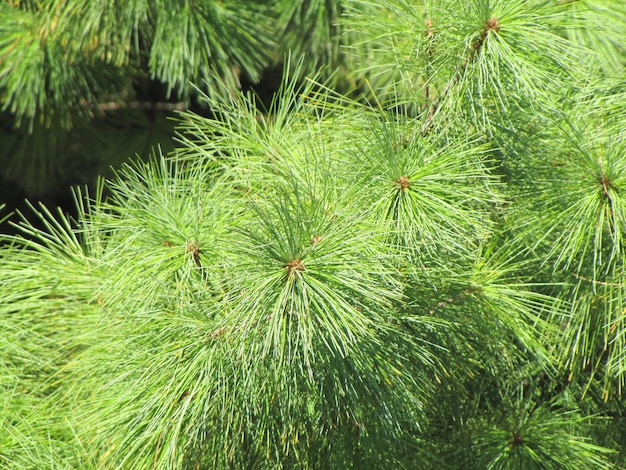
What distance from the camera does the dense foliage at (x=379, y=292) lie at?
0.54m

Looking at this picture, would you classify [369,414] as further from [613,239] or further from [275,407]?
[613,239]

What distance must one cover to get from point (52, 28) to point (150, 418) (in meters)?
0.60

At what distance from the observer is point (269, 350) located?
0.54 meters

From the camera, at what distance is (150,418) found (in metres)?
0.57

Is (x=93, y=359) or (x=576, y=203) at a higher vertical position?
(x=576, y=203)

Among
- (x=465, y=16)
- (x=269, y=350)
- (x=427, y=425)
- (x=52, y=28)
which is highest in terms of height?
(x=465, y=16)

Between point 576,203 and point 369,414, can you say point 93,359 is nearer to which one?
point 369,414

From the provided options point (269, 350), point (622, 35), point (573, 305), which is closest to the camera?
point (269, 350)

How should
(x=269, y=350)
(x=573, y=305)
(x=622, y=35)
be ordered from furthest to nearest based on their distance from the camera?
1. (x=622, y=35)
2. (x=573, y=305)
3. (x=269, y=350)

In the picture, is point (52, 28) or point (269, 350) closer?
point (269, 350)

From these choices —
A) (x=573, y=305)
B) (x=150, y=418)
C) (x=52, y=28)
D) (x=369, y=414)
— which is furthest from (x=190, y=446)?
(x=52, y=28)

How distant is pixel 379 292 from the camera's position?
20.5 inches

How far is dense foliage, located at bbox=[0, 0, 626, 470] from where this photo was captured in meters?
0.54

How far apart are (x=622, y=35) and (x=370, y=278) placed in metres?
0.57
